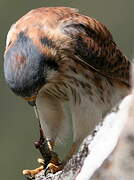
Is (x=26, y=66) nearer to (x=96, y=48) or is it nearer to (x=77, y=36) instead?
(x=77, y=36)

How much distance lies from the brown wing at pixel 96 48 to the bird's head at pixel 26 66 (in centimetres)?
23

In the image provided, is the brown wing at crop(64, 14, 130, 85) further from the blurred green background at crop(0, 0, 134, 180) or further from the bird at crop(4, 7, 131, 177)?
the blurred green background at crop(0, 0, 134, 180)

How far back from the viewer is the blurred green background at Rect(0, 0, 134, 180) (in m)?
10.6

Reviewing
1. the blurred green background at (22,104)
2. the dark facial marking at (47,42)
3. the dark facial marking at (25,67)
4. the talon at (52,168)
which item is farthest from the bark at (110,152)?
the blurred green background at (22,104)

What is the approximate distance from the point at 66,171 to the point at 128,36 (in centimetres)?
668

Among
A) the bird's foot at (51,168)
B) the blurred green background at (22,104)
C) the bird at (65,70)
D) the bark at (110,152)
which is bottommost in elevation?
the blurred green background at (22,104)

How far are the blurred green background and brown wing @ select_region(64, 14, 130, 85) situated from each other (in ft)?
12.7

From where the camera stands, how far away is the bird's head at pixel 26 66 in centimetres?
521

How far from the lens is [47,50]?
5.54m

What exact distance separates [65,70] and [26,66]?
1.26 ft

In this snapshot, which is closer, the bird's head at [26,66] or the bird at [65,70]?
the bird's head at [26,66]

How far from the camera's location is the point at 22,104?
445 inches

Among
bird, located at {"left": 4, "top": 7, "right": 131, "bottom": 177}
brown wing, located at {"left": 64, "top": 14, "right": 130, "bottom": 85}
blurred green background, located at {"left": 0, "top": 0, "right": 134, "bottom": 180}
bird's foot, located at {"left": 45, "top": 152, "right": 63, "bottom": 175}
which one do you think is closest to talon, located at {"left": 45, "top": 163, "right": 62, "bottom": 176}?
bird's foot, located at {"left": 45, "top": 152, "right": 63, "bottom": 175}

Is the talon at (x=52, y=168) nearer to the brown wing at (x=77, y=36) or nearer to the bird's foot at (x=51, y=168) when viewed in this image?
the bird's foot at (x=51, y=168)
